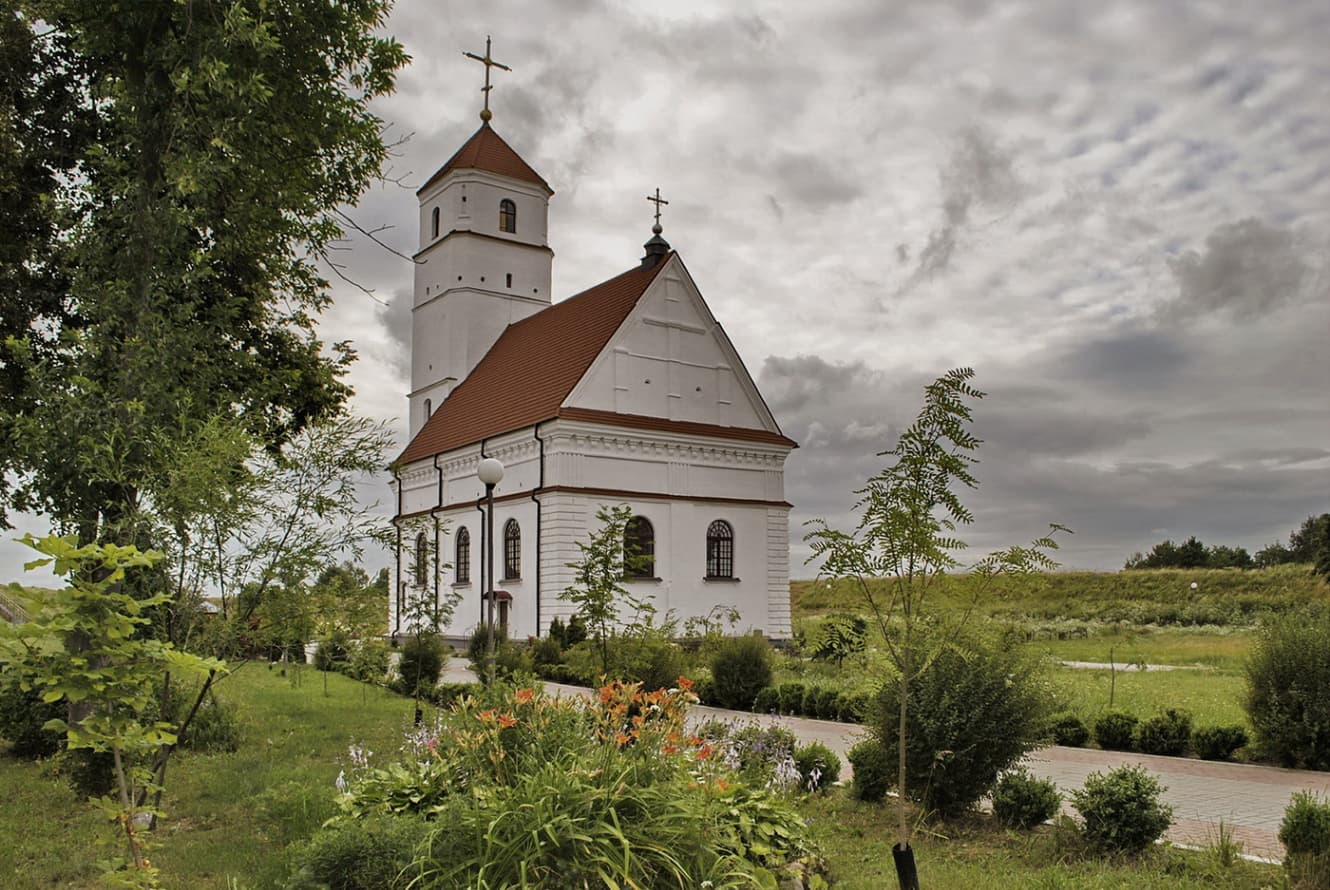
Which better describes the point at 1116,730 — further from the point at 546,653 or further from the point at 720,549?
the point at 720,549

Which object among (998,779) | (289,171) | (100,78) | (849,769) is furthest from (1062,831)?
(100,78)

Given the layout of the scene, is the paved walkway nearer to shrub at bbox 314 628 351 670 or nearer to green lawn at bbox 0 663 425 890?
green lawn at bbox 0 663 425 890

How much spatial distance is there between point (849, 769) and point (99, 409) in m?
8.83

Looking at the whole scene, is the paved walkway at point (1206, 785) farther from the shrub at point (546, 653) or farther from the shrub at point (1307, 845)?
the shrub at point (546, 653)

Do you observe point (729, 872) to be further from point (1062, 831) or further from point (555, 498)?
point (555, 498)

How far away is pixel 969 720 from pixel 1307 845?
2487mm

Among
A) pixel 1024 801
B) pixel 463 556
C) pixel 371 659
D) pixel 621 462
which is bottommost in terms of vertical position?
pixel 1024 801

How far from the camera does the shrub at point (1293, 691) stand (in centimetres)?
1005

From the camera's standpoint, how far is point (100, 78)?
1205 cm

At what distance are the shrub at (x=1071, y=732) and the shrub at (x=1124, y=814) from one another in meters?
5.10

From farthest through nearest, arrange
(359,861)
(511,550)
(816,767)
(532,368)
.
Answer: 1. (532,368)
2. (511,550)
3. (816,767)
4. (359,861)

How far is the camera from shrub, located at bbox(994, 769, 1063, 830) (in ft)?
25.3

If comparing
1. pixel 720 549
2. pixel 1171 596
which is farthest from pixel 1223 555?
pixel 720 549

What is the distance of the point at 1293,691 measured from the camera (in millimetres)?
10211
